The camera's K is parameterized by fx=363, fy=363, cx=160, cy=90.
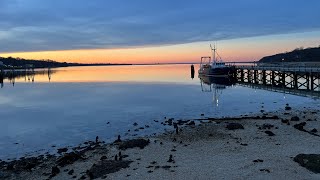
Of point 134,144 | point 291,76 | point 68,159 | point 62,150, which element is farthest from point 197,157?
A: point 291,76

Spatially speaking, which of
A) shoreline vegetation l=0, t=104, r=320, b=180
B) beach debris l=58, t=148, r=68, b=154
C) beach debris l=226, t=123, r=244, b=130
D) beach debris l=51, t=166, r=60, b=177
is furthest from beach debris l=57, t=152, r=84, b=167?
beach debris l=226, t=123, r=244, b=130

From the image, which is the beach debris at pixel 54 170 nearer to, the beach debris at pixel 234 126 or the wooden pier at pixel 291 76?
the beach debris at pixel 234 126

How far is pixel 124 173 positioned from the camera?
58.5 feet

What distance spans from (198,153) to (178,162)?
2.31m

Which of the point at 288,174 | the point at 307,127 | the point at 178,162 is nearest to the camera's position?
the point at 288,174

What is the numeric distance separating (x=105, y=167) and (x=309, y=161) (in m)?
10.1

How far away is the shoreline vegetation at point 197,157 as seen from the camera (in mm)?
17266

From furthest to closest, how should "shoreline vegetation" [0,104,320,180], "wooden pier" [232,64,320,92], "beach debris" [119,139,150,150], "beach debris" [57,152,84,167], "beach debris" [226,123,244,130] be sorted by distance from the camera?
"wooden pier" [232,64,320,92], "beach debris" [226,123,244,130], "beach debris" [119,139,150,150], "beach debris" [57,152,84,167], "shoreline vegetation" [0,104,320,180]

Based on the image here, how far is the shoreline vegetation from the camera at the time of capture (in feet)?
56.6

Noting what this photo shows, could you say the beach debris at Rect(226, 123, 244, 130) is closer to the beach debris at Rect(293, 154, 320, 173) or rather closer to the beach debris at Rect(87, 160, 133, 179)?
the beach debris at Rect(293, 154, 320, 173)

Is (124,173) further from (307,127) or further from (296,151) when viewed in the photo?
(307,127)

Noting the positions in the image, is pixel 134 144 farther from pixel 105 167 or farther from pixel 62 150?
pixel 62 150

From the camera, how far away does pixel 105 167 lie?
61.3 feet

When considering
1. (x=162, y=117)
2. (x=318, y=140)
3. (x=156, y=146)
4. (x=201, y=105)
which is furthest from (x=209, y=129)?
(x=201, y=105)
